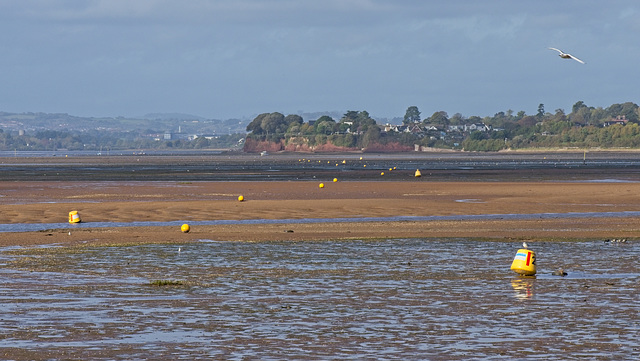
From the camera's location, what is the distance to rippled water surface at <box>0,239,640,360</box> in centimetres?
1384

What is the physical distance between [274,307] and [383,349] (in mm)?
4058

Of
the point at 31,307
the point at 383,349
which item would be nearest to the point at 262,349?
the point at 383,349

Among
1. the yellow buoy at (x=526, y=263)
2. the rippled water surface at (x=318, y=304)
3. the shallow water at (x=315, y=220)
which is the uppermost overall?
the yellow buoy at (x=526, y=263)

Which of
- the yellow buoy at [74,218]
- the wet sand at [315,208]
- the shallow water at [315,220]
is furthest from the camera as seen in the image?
the yellow buoy at [74,218]

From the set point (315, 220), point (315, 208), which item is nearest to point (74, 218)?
point (315, 220)

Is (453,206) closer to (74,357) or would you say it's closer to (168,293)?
(168,293)

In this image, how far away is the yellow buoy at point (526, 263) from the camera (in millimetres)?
21047

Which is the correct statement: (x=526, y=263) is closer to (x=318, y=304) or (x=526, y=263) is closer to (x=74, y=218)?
(x=318, y=304)

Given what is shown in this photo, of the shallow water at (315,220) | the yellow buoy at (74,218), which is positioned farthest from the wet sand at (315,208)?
the shallow water at (315,220)

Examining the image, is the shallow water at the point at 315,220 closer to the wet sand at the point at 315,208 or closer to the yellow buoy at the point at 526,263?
the wet sand at the point at 315,208

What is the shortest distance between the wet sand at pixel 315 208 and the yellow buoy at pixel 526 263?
29.8 feet

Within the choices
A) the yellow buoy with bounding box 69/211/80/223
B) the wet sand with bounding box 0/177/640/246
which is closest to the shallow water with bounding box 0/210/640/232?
the yellow buoy with bounding box 69/211/80/223

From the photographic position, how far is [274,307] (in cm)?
1745

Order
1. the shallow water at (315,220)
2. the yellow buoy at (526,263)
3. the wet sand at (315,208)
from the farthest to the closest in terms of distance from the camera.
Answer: the shallow water at (315,220)
the wet sand at (315,208)
the yellow buoy at (526,263)
